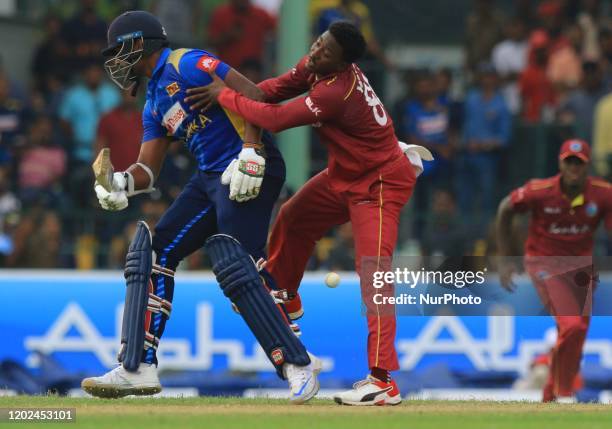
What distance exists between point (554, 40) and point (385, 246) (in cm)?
999

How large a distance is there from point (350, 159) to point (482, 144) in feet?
23.4

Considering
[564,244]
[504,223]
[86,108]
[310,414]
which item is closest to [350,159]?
[310,414]

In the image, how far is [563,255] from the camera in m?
11.8

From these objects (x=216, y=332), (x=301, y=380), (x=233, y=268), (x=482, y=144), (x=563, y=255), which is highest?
(x=482, y=144)

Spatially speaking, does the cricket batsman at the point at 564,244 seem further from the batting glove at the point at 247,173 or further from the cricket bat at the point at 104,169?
the cricket bat at the point at 104,169

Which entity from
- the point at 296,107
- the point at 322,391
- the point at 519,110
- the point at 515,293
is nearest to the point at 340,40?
the point at 296,107

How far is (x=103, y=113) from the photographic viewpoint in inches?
620

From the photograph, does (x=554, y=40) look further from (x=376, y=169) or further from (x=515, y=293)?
(x=376, y=169)

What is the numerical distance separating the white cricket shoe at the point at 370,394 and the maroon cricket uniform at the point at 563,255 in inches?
116

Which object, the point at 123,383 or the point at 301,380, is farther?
the point at 123,383

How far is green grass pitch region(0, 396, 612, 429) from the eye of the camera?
→ 7785 millimetres

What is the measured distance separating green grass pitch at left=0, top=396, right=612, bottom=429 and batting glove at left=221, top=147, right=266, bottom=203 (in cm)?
126

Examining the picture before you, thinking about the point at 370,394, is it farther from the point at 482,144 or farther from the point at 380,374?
the point at 482,144

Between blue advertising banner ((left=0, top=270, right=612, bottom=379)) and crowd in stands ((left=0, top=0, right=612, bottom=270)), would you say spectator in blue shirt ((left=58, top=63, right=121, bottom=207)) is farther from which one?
blue advertising banner ((left=0, top=270, right=612, bottom=379))
